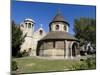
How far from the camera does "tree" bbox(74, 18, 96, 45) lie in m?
3.35

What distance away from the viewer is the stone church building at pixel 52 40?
3.07 meters

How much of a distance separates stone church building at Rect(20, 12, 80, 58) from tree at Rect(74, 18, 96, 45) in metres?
0.11

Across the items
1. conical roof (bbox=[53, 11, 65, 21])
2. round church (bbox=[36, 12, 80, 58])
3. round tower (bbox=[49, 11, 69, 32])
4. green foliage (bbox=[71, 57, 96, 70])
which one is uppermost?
conical roof (bbox=[53, 11, 65, 21])

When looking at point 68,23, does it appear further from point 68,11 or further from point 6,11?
point 6,11

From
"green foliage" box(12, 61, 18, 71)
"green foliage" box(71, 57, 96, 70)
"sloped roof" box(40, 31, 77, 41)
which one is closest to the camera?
"green foliage" box(12, 61, 18, 71)

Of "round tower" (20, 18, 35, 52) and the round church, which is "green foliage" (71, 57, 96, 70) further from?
"round tower" (20, 18, 35, 52)

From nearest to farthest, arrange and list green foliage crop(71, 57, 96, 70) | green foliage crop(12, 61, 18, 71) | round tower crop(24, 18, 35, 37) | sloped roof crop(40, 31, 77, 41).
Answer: green foliage crop(12, 61, 18, 71) < round tower crop(24, 18, 35, 37) < sloped roof crop(40, 31, 77, 41) < green foliage crop(71, 57, 96, 70)

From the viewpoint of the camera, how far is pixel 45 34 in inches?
124

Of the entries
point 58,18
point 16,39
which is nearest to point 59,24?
point 58,18

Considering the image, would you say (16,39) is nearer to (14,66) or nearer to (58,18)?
(14,66)

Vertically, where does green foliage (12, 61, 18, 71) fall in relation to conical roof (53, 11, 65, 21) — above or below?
below

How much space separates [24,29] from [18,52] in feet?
1.02

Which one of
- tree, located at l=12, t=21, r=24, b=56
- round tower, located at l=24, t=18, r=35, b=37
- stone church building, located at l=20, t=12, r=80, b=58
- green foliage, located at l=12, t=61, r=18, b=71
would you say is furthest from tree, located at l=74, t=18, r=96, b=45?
green foliage, located at l=12, t=61, r=18, b=71

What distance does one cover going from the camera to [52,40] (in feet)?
10.5
